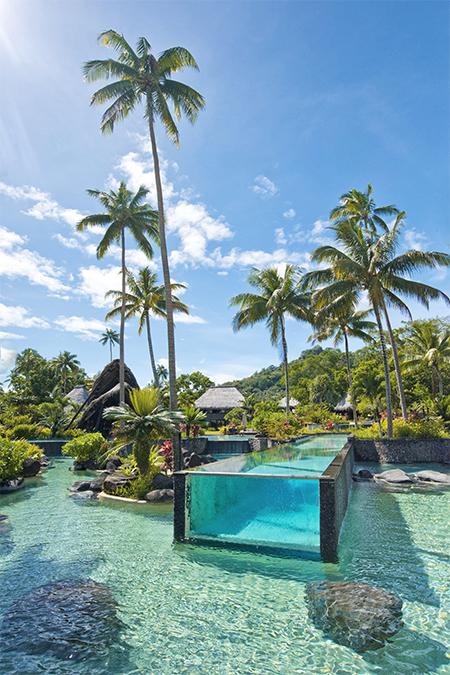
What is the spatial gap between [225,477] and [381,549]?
2.77 metres

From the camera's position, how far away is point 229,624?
13.9 feet

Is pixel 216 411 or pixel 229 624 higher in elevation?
pixel 216 411

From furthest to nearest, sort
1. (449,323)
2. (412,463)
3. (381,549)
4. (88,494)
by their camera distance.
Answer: (449,323)
(412,463)
(88,494)
(381,549)

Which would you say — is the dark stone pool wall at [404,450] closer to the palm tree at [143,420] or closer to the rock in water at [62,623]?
the palm tree at [143,420]

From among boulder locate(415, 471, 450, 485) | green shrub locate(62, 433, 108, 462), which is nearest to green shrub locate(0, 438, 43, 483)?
green shrub locate(62, 433, 108, 462)

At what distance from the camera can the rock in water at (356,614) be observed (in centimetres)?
392

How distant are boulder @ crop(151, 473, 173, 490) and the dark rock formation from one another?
14673 mm

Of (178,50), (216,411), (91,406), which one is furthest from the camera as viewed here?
(216,411)

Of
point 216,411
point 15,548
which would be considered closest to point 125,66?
point 15,548

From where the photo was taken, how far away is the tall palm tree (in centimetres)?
1900

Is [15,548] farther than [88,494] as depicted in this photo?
No

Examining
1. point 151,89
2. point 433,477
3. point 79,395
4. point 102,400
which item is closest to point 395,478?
point 433,477

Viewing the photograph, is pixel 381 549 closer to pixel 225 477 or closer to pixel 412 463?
pixel 225 477

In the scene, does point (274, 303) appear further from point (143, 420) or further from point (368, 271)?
point (143, 420)
